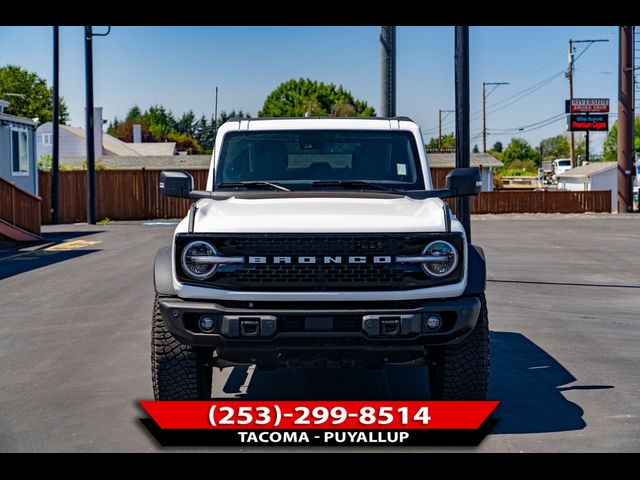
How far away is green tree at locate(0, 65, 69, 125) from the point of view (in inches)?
3846

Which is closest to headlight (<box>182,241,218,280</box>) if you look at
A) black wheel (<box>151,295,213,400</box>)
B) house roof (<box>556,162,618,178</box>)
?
black wheel (<box>151,295,213,400</box>)

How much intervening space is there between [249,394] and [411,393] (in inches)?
48.6

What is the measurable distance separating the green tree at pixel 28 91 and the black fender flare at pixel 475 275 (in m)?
94.1

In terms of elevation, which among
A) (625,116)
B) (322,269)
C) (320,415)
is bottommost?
(320,415)

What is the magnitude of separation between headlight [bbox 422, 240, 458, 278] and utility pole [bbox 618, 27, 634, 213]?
42.4 m

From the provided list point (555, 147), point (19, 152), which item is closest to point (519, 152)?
point (555, 147)

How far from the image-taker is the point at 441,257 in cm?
666

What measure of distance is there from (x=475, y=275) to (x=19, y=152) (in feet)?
100

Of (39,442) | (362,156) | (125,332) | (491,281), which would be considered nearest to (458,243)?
(362,156)

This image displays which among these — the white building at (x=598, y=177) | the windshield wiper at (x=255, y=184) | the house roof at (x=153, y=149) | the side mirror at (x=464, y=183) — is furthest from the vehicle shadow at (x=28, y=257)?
the house roof at (x=153, y=149)

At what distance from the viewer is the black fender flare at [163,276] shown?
6816 millimetres

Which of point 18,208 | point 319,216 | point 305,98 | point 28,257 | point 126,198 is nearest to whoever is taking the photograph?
point 319,216

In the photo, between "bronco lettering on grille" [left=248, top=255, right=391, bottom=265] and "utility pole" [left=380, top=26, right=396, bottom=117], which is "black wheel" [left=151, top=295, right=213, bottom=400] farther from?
"utility pole" [left=380, top=26, right=396, bottom=117]

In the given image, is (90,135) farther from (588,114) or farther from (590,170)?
(588,114)
